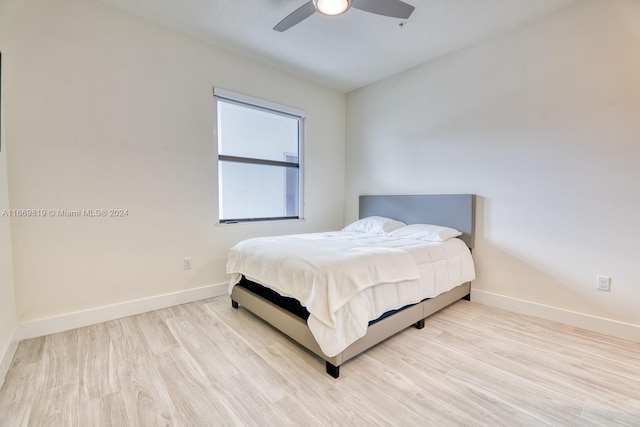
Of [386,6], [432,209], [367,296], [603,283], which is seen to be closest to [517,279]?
[603,283]

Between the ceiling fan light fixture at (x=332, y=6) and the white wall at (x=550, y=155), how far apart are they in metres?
1.84

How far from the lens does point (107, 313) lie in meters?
2.45

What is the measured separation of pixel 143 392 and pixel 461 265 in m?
2.76

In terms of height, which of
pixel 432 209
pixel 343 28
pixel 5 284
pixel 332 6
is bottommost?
pixel 5 284

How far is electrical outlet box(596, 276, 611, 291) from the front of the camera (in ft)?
7.34

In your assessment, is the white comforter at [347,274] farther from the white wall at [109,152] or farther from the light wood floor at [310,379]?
the white wall at [109,152]

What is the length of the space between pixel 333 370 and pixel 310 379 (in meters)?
0.15

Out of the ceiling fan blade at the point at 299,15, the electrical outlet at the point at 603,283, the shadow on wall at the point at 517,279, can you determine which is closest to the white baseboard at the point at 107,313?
the ceiling fan blade at the point at 299,15

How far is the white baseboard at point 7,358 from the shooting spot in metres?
1.62

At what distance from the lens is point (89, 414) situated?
139 cm

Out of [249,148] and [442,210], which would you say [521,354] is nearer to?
[442,210]

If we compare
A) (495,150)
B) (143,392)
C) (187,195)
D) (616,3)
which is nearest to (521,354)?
(495,150)

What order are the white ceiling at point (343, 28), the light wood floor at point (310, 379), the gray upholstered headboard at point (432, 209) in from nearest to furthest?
the light wood floor at point (310, 379)
the white ceiling at point (343, 28)
the gray upholstered headboard at point (432, 209)

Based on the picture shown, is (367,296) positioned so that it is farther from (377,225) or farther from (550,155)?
(550,155)
